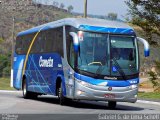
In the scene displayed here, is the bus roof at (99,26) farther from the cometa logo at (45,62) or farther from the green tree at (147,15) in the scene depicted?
the green tree at (147,15)

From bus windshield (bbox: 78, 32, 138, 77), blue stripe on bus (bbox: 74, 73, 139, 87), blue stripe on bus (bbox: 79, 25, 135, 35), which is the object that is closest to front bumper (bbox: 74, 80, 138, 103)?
blue stripe on bus (bbox: 74, 73, 139, 87)

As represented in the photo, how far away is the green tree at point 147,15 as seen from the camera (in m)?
35.7

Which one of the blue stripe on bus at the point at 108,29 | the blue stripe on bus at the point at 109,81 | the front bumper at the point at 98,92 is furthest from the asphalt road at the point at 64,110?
the blue stripe on bus at the point at 108,29

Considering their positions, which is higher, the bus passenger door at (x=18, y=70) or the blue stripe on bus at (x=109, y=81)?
the blue stripe on bus at (x=109, y=81)

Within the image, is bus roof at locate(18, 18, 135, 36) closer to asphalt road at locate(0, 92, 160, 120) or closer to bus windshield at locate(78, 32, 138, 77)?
bus windshield at locate(78, 32, 138, 77)

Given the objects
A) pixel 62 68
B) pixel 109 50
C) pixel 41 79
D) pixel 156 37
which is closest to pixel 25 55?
pixel 41 79

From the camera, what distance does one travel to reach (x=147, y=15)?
3662 centimetres

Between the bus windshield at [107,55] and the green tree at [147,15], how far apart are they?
14.5 metres

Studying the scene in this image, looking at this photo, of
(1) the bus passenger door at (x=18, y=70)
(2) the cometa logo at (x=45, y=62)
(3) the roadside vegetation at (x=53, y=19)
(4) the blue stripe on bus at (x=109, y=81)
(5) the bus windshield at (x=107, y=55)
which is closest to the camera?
(4) the blue stripe on bus at (x=109, y=81)

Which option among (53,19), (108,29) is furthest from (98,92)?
(53,19)

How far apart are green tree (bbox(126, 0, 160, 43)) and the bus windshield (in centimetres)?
1449

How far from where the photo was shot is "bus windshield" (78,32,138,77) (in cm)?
2073

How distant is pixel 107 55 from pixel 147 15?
644 inches

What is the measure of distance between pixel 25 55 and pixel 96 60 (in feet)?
28.9
